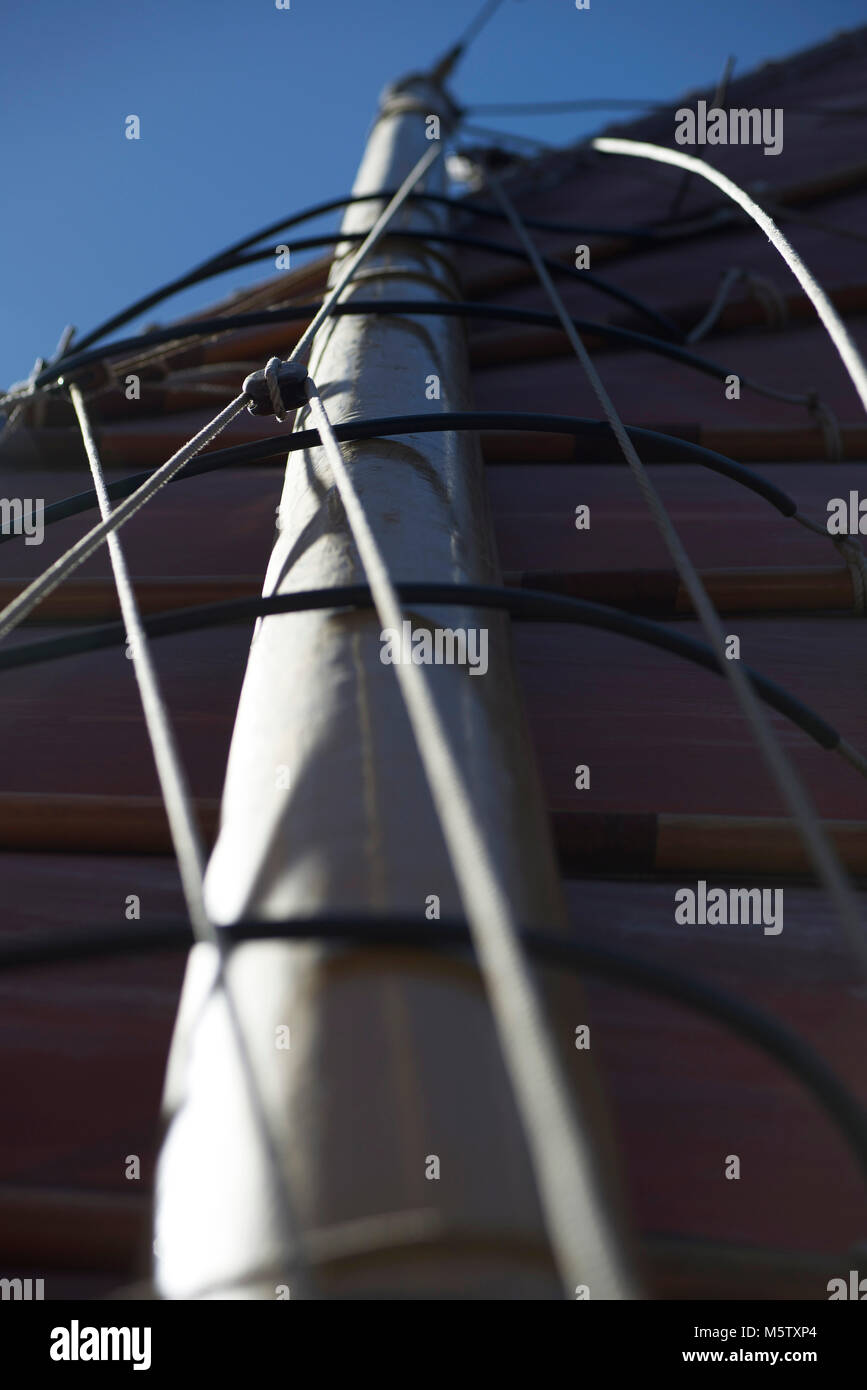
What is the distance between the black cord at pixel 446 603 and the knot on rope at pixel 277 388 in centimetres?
21

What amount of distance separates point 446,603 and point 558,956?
28 centimetres

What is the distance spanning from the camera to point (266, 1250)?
39 cm

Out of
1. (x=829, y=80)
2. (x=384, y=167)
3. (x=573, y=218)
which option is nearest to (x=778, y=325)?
(x=384, y=167)

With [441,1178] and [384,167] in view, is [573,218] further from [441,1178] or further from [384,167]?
[441,1178]

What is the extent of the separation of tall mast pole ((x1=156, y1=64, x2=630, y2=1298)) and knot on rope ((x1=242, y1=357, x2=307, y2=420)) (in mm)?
123

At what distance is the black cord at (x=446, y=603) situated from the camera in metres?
0.66

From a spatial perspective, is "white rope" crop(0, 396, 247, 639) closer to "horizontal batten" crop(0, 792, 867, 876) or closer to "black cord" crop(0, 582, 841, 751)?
"black cord" crop(0, 582, 841, 751)

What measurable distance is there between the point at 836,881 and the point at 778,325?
185 centimetres

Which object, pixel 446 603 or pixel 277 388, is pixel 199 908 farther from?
pixel 277 388

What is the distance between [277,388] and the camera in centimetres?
84

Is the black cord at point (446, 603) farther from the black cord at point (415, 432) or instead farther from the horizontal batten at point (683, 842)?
the black cord at point (415, 432)

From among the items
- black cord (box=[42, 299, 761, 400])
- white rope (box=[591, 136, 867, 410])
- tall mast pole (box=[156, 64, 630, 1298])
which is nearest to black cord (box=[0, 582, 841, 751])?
tall mast pole (box=[156, 64, 630, 1298])

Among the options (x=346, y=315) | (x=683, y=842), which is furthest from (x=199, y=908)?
(x=346, y=315)

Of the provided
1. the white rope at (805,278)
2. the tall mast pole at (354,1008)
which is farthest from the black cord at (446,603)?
the white rope at (805,278)
